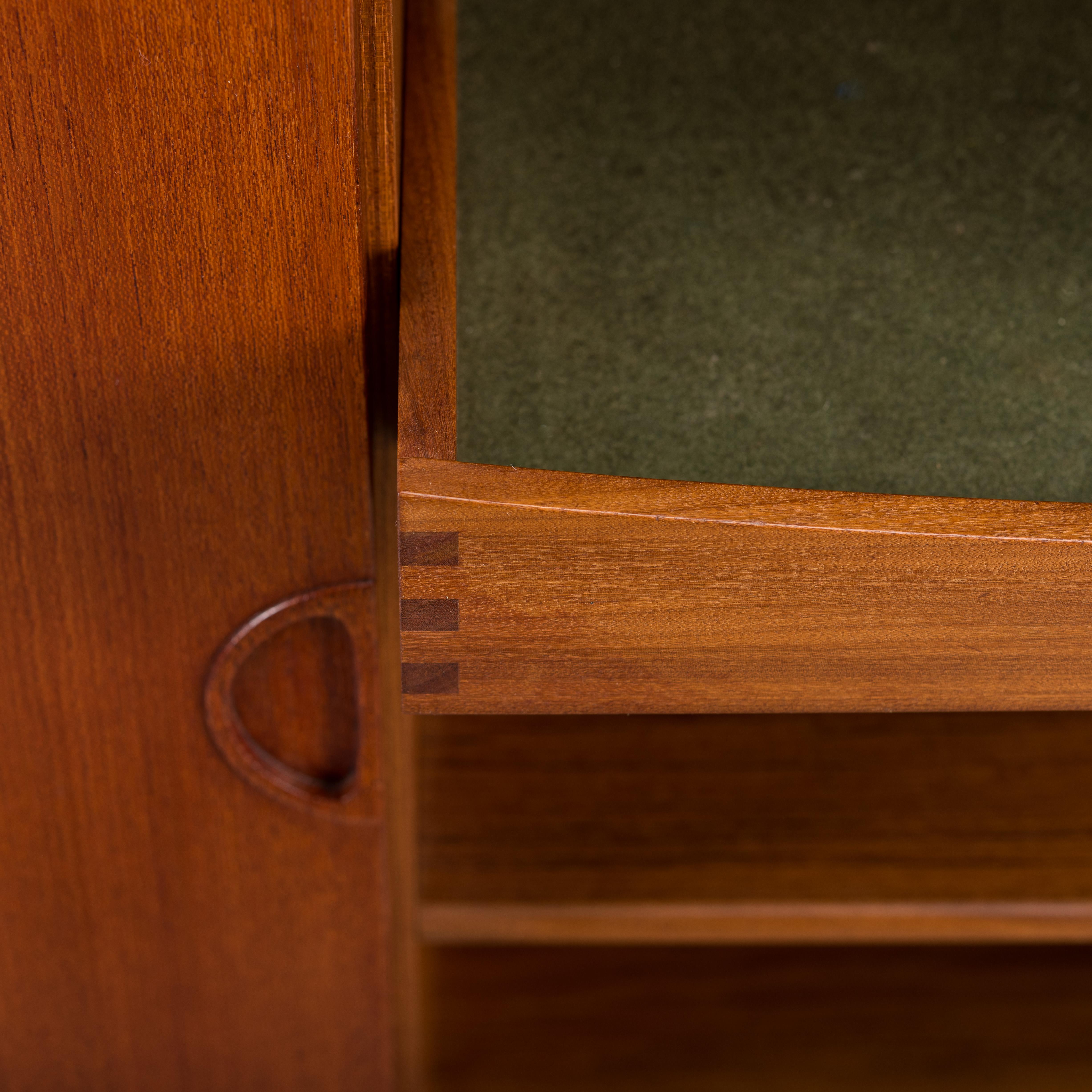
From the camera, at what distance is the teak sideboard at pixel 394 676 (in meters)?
0.23

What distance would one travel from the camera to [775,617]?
0.77 ft

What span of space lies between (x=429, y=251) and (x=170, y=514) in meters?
0.12

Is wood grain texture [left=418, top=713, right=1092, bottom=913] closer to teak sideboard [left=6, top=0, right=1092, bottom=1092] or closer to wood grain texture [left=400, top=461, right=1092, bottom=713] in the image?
teak sideboard [left=6, top=0, right=1092, bottom=1092]

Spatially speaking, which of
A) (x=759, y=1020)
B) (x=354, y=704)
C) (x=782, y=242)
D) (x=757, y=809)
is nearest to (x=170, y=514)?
(x=354, y=704)

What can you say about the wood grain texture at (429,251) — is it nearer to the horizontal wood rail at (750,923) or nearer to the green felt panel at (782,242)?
the green felt panel at (782,242)

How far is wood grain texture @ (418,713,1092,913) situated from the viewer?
50 centimetres

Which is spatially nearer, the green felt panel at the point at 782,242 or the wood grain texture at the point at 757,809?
the green felt panel at the point at 782,242

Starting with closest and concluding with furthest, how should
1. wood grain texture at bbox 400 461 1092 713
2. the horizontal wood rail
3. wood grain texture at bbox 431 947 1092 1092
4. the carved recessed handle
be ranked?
wood grain texture at bbox 400 461 1092 713, the carved recessed handle, the horizontal wood rail, wood grain texture at bbox 431 947 1092 1092

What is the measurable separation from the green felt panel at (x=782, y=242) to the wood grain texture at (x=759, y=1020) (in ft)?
1.50

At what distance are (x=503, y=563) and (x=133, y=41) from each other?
0.54 feet

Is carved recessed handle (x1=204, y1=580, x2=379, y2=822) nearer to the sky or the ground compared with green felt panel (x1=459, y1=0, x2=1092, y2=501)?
nearer to the ground

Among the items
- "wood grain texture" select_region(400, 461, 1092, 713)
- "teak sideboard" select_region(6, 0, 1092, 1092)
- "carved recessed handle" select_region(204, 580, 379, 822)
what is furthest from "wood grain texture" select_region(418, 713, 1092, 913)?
"wood grain texture" select_region(400, 461, 1092, 713)

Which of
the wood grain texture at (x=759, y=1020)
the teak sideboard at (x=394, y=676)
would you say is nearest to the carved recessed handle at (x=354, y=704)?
the teak sideboard at (x=394, y=676)

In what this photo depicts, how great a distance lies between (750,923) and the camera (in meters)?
0.49
